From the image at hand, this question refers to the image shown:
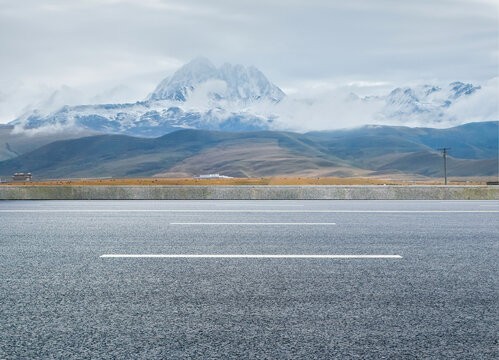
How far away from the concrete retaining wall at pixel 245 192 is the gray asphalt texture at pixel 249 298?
460 inches

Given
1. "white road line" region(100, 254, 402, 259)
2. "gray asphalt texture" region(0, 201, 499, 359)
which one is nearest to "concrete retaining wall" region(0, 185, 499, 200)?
"gray asphalt texture" region(0, 201, 499, 359)

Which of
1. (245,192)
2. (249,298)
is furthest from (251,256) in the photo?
(245,192)

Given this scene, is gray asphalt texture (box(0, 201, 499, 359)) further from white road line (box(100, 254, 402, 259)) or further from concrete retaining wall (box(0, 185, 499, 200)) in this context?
concrete retaining wall (box(0, 185, 499, 200))

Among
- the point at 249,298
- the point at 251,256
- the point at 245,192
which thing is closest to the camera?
the point at 249,298

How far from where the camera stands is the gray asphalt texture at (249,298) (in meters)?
3.82

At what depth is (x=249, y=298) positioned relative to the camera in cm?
500

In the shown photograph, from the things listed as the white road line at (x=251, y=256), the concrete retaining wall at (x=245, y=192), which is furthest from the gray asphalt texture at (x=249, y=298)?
the concrete retaining wall at (x=245, y=192)

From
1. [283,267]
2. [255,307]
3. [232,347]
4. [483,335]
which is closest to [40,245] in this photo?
[283,267]

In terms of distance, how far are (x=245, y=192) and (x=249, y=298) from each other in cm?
1596

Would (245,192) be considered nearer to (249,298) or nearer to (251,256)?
(251,256)

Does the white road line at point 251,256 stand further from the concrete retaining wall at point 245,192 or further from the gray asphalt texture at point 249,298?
the concrete retaining wall at point 245,192

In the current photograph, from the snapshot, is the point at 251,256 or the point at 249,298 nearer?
the point at 249,298

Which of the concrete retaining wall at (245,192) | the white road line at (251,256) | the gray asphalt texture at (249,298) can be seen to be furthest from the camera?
the concrete retaining wall at (245,192)

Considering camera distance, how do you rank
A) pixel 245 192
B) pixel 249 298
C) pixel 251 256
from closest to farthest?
pixel 249 298
pixel 251 256
pixel 245 192
